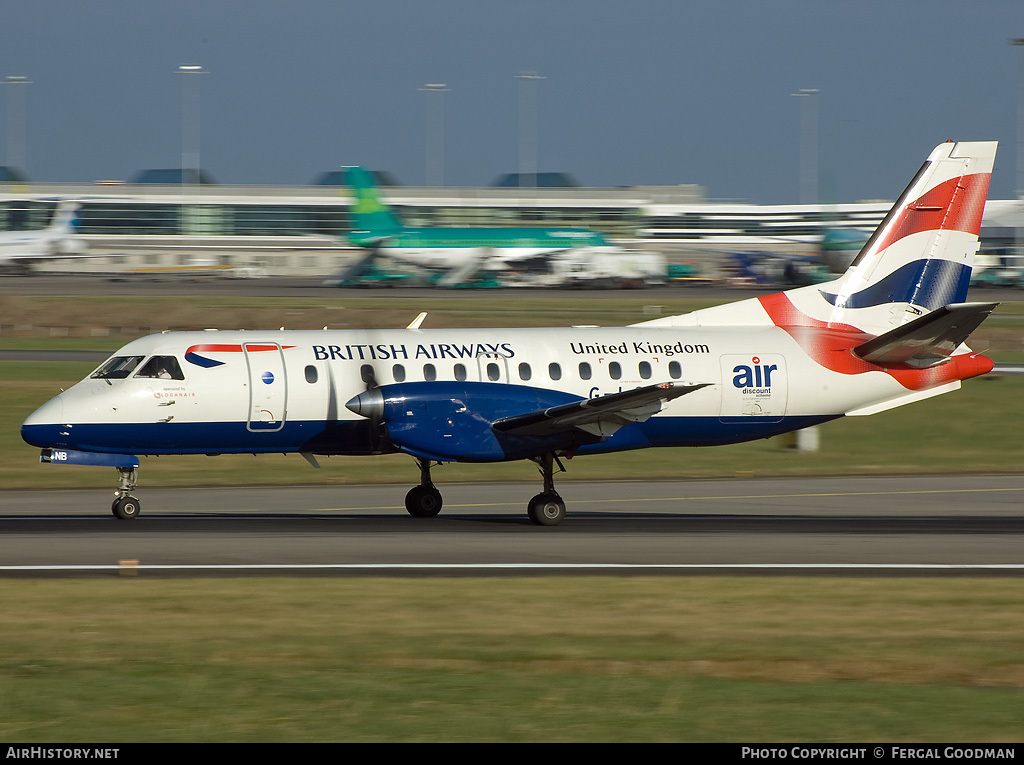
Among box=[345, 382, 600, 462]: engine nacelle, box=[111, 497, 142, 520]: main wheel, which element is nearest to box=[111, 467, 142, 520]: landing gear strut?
box=[111, 497, 142, 520]: main wheel

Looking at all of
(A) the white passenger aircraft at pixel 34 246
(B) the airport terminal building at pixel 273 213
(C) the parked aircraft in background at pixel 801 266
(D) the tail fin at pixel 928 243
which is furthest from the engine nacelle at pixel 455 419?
(B) the airport terminal building at pixel 273 213

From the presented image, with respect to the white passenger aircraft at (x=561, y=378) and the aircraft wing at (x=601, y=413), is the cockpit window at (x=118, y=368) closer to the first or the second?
the white passenger aircraft at (x=561, y=378)

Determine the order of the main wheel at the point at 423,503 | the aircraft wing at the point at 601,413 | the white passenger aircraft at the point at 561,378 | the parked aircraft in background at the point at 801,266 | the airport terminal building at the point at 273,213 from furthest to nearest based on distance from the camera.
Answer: the airport terminal building at the point at 273,213 < the parked aircraft in background at the point at 801,266 < the main wheel at the point at 423,503 < the white passenger aircraft at the point at 561,378 < the aircraft wing at the point at 601,413

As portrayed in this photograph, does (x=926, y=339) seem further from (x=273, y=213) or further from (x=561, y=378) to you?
(x=273, y=213)

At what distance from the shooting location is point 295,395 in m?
20.8

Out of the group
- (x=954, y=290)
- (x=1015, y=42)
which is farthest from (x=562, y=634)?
(x=1015, y=42)

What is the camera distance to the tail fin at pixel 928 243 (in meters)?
23.7

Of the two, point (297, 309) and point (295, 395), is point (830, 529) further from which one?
point (297, 309)

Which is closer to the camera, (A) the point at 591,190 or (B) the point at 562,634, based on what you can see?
(B) the point at 562,634

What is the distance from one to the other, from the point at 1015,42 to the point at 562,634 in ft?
208

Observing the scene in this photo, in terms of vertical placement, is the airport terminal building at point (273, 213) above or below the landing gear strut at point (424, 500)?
above

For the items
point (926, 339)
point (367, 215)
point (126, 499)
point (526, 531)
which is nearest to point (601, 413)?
point (526, 531)

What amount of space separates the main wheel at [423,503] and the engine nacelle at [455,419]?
6.15 feet

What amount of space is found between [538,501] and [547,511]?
227 millimetres
